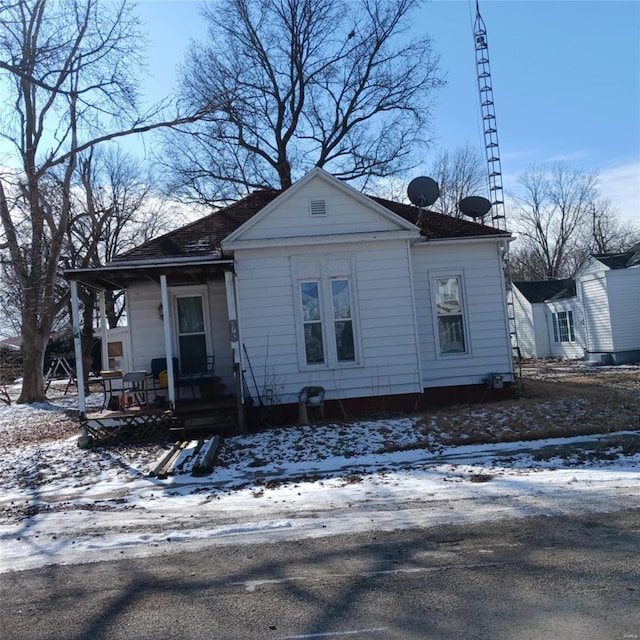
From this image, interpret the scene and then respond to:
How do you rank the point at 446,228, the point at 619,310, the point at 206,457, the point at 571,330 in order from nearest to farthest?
the point at 206,457 < the point at 446,228 < the point at 619,310 < the point at 571,330

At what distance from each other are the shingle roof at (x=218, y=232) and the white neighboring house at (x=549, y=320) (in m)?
15.7

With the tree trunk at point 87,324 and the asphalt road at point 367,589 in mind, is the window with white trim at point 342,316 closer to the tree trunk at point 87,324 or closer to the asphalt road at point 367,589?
the asphalt road at point 367,589

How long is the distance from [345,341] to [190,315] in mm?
3540

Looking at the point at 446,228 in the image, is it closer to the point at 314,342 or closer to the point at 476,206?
the point at 476,206

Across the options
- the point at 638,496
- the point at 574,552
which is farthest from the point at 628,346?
the point at 574,552

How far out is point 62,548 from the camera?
5.58 meters

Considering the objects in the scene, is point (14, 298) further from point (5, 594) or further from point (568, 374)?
point (5, 594)

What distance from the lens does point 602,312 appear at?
973 inches

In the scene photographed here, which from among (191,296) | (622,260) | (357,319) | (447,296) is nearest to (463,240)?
(447,296)

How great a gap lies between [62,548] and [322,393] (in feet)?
22.3

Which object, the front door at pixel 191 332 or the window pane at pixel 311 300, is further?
the front door at pixel 191 332

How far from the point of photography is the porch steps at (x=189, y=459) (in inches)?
326

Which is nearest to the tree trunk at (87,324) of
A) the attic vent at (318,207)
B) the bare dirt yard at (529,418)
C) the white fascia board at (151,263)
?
the bare dirt yard at (529,418)

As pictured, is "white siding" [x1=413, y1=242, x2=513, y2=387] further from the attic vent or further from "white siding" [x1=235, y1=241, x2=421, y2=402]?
the attic vent
